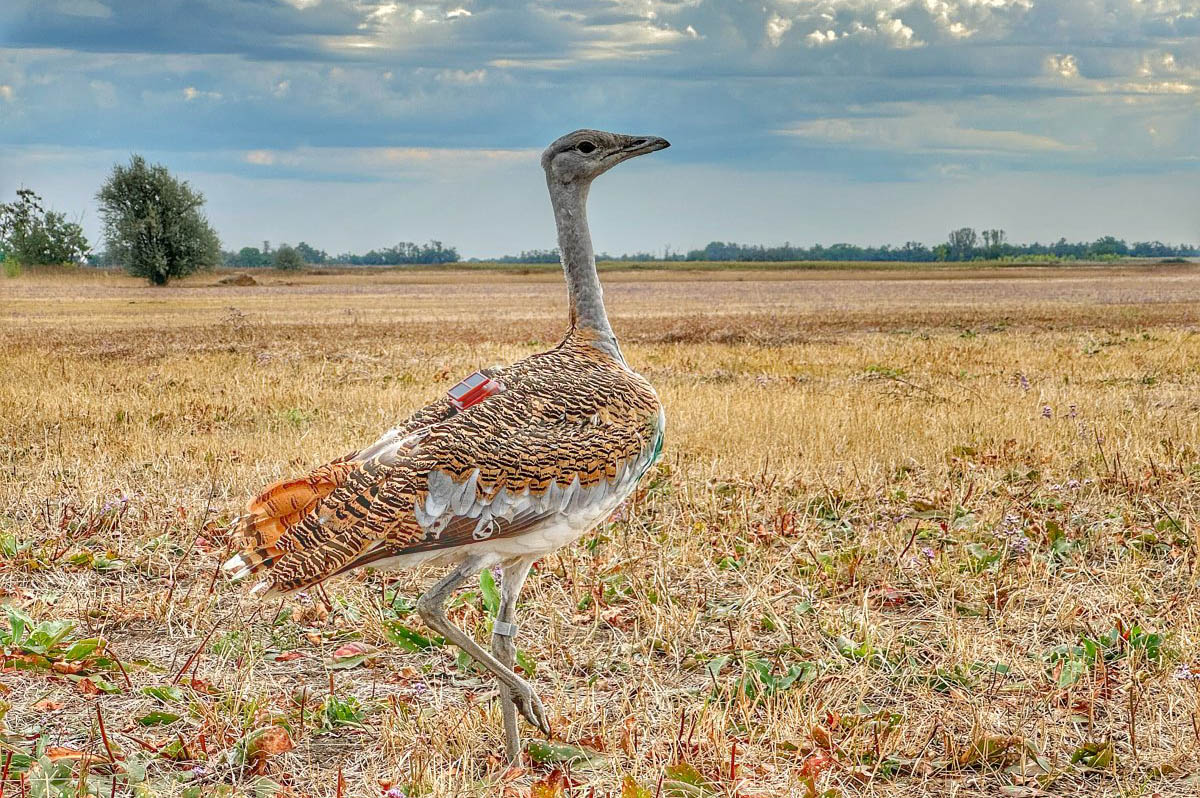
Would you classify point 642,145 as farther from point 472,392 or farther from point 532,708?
point 532,708

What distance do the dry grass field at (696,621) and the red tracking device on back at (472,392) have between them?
129 cm

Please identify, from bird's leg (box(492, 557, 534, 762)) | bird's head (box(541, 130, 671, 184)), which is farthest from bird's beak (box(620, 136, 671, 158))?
bird's leg (box(492, 557, 534, 762))

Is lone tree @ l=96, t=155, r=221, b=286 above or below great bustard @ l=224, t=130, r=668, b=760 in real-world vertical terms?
above

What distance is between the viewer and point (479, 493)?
4.11m

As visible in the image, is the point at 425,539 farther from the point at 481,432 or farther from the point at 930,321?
the point at 930,321

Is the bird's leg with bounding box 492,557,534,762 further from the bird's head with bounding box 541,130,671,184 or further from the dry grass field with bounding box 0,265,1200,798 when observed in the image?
the bird's head with bounding box 541,130,671,184

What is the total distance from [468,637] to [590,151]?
2428mm

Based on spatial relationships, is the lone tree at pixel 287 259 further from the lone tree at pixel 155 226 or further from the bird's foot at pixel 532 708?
the bird's foot at pixel 532 708

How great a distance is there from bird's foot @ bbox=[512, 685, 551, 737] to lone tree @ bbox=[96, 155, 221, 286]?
82.3 metres

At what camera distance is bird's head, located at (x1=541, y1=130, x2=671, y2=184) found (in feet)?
17.4

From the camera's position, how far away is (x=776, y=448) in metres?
9.41

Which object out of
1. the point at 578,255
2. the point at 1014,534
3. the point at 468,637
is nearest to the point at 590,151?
the point at 578,255

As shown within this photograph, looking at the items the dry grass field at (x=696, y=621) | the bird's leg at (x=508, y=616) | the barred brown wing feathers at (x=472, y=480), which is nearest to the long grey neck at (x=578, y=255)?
the barred brown wing feathers at (x=472, y=480)

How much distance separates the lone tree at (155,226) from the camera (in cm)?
8081
